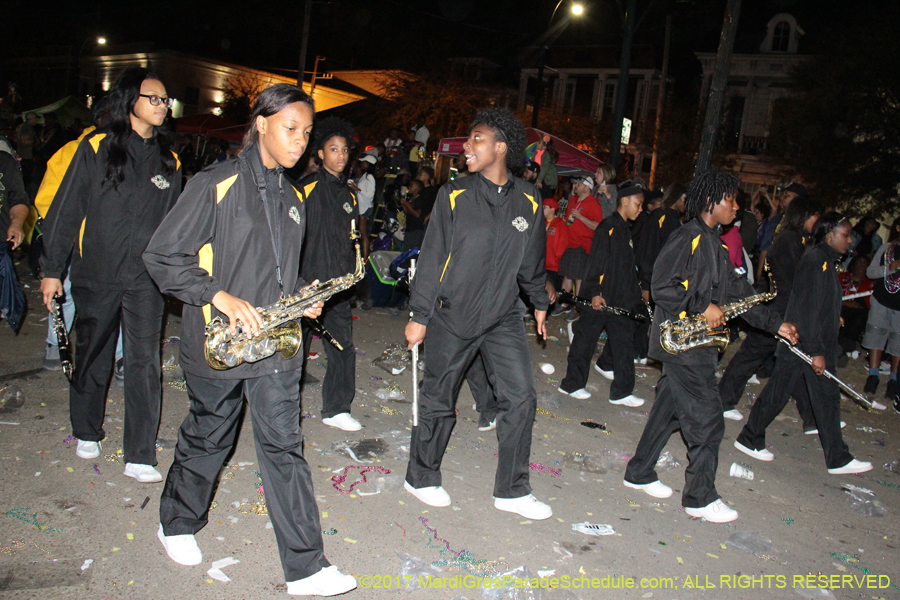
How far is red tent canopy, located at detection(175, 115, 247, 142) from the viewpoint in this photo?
25.5 metres

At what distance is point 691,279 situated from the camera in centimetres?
416

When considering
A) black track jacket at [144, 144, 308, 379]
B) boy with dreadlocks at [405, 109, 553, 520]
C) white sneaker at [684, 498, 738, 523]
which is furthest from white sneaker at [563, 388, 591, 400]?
black track jacket at [144, 144, 308, 379]

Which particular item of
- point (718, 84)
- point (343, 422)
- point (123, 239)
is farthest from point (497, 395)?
point (718, 84)

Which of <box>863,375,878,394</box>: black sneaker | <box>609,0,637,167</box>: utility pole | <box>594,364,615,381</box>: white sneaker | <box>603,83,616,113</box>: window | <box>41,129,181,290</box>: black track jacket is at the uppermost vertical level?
<box>603,83,616,113</box>: window

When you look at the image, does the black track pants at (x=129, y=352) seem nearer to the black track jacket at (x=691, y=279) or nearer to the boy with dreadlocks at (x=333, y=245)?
the boy with dreadlocks at (x=333, y=245)

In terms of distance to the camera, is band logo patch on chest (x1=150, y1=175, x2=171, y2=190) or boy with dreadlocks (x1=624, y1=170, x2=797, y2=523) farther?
boy with dreadlocks (x1=624, y1=170, x2=797, y2=523)

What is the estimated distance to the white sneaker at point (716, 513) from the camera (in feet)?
14.0

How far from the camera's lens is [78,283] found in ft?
12.5

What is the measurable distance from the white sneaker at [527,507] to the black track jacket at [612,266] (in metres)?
2.92

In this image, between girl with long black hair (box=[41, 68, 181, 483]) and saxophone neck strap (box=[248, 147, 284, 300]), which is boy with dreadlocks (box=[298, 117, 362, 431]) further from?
saxophone neck strap (box=[248, 147, 284, 300])

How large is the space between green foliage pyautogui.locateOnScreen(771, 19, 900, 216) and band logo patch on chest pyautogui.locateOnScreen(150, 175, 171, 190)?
20.5 m

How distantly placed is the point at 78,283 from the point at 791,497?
5.08 metres

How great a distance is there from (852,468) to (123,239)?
5.69 meters

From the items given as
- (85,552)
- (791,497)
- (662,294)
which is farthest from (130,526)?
(791,497)
